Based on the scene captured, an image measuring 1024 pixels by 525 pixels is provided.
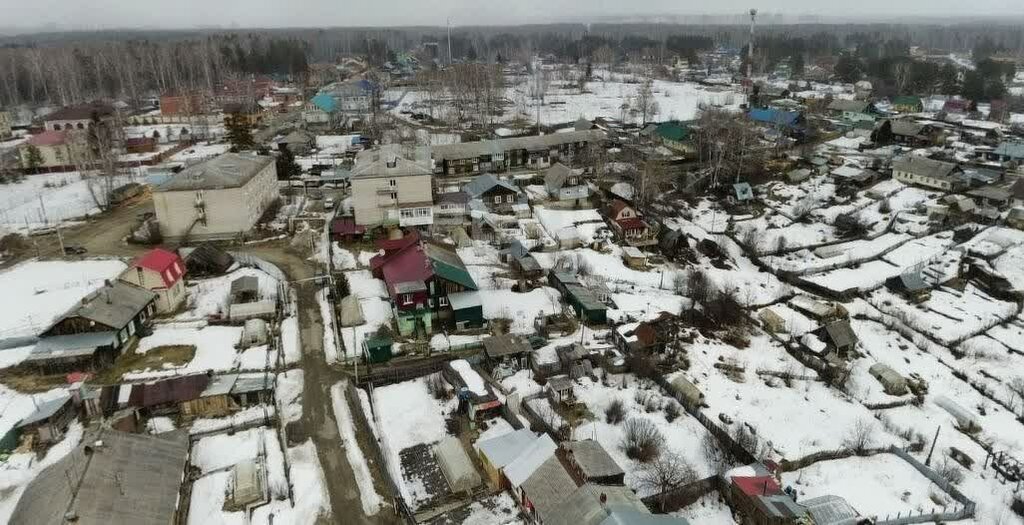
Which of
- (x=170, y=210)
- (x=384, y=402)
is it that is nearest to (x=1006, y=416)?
(x=384, y=402)

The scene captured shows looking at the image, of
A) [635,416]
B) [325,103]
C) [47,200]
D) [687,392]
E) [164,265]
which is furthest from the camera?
[325,103]

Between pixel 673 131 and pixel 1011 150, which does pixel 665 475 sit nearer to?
pixel 673 131

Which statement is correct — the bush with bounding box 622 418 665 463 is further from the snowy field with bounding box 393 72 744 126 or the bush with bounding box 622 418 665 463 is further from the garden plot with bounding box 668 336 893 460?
the snowy field with bounding box 393 72 744 126

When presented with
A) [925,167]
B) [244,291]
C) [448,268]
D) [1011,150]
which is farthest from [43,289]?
[1011,150]

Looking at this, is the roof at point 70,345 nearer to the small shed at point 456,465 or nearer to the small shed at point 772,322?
the small shed at point 456,465

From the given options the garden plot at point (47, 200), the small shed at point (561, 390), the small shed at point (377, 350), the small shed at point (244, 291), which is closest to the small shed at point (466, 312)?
the small shed at point (377, 350)

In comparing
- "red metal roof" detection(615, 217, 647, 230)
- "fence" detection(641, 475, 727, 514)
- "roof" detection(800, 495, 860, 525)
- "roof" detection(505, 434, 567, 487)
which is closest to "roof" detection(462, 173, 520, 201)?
"red metal roof" detection(615, 217, 647, 230)
